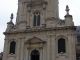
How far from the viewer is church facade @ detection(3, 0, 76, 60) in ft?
75.0

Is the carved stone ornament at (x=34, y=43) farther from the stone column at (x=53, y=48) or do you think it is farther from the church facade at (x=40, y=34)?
the stone column at (x=53, y=48)

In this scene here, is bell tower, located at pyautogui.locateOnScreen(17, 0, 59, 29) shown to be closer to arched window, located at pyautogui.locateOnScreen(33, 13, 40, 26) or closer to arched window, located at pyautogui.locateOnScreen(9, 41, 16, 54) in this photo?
arched window, located at pyautogui.locateOnScreen(33, 13, 40, 26)

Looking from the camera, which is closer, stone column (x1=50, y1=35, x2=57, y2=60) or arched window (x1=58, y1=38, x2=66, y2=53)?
stone column (x1=50, y1=35, x2=57, y2=60)

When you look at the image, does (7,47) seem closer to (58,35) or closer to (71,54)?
(58,35)

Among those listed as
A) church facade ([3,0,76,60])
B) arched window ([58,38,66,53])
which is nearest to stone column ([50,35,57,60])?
church facade ([3,0,76,60])

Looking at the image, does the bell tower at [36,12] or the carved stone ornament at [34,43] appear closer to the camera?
the carved stone ornament at [34,43]

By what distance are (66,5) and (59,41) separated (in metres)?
6.15

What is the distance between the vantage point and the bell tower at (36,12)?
25.7 metres

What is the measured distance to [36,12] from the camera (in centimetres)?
2658

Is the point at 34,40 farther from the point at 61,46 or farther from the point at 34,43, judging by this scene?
the point at 61,46

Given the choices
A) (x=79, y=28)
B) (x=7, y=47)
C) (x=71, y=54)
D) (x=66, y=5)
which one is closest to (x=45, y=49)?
(x=71, y=54)

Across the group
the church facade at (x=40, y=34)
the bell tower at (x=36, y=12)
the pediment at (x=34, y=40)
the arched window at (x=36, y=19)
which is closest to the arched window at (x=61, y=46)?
the church facade at (x=40, y=34)

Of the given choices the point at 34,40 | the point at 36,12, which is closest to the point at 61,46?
the point at 34,40

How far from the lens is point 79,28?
122ft
